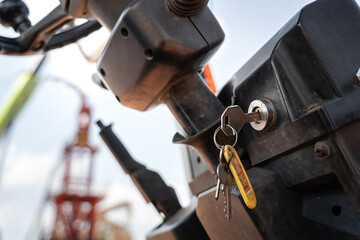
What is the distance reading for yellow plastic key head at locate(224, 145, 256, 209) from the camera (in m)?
0.45

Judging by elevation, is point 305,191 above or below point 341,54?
below

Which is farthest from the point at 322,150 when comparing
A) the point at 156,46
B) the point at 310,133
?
the point at 156,46

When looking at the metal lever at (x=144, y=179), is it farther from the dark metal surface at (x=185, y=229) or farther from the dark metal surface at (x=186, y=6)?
the dark metal surface at (x=186, y=6)

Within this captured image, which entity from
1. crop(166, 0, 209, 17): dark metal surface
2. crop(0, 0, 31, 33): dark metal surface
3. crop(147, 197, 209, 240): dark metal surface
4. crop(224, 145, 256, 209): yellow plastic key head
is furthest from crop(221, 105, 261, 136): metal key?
crop(0, 0, 31, 33): dark metal surface

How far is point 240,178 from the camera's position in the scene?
0.46 metres

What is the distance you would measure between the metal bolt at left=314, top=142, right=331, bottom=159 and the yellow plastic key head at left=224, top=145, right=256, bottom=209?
0.10 meters

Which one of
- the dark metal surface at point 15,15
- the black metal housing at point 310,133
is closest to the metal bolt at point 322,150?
the black metal housing at point 310,133

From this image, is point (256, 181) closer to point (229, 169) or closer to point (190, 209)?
point (229, 169)

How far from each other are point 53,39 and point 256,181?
61cm

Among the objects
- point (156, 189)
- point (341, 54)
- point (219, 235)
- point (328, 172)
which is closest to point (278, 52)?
point (341, 54)

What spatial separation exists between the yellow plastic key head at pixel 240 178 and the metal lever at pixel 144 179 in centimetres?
36

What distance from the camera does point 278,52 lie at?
513mm

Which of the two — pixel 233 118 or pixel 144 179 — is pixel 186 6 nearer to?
pixel 233 118

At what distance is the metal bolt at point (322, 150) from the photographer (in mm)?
441
